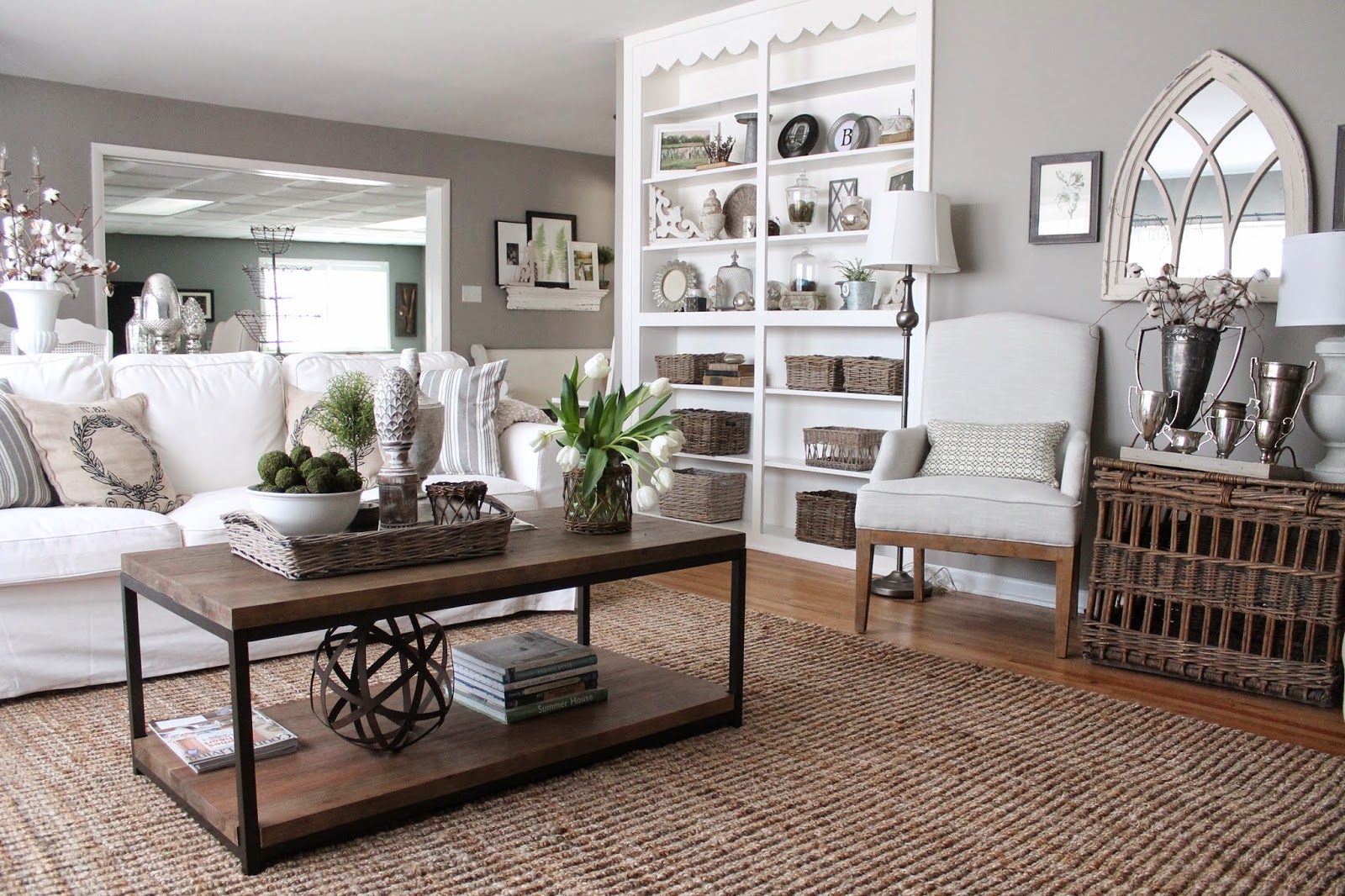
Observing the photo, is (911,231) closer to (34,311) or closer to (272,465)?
(272,465)

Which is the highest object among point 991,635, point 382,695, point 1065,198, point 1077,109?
point 1077,109

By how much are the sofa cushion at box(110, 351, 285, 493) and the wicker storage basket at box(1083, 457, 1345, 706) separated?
2.67 metres

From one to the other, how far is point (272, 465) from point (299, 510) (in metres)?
0.12

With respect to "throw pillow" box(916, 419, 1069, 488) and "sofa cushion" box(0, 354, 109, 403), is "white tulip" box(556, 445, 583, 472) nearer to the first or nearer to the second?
"throw pillow" box(916, 419, 1069, 488)

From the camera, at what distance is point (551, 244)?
8211mm

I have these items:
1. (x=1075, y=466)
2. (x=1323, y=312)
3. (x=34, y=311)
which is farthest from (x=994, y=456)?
(x=34, y=311)

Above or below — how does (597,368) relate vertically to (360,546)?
above

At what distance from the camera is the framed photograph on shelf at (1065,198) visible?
376 cm

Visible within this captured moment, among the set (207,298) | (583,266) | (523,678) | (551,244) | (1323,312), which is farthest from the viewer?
(207,298)

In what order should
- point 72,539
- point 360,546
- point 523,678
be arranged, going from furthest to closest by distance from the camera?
point 72,539
point 523,678
point 360,546

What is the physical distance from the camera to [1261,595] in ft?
9.41

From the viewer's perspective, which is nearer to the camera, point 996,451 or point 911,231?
point 996,451

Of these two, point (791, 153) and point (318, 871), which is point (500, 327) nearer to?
point (791, 153)

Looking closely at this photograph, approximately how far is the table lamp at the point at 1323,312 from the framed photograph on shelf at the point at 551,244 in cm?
590
